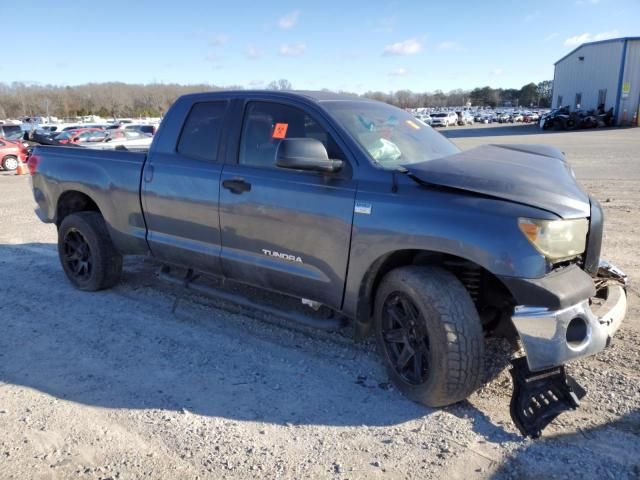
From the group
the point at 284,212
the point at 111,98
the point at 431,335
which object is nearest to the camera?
the point at 431,335

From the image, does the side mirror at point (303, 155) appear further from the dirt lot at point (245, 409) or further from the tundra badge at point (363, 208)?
the dirt lot at point (245, 409)

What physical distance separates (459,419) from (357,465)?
0.76m

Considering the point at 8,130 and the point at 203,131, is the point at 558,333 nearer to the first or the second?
the point at 203,131

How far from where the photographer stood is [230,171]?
4.22 meters

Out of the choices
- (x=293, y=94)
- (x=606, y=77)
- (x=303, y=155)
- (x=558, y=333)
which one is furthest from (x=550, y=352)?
(x=606, y=77)

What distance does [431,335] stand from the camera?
3201 mm

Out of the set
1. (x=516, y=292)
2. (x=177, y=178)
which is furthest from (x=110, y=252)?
(x=516, y=292)

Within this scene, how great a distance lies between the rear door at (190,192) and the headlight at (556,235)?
93.8 inches

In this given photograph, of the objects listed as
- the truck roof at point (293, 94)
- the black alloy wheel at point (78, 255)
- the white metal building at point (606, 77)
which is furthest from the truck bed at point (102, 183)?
the white metal building at point (606, 77)

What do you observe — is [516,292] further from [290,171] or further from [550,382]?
[290,171]

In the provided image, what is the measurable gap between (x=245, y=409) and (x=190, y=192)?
1888 millimetres

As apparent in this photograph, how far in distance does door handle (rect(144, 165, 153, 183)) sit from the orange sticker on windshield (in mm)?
1312

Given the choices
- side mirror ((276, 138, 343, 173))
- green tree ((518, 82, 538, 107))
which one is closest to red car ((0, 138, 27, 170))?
side mirror ((276, 138, 343, 173))

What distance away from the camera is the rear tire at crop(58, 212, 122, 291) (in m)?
5.42
